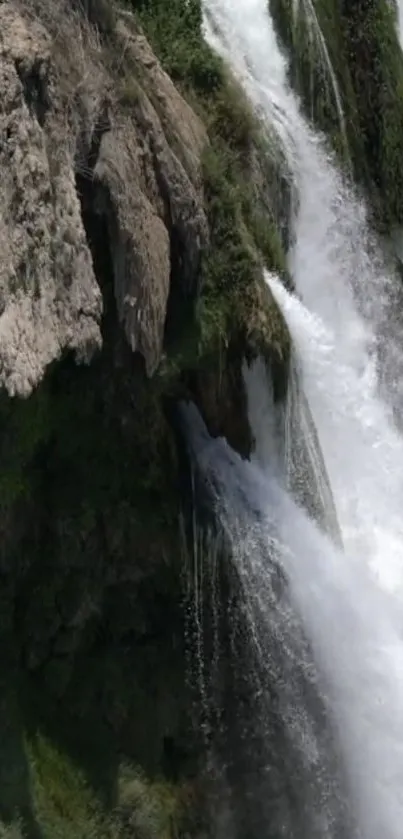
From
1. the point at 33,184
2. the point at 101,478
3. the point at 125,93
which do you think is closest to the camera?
the point at 33,184

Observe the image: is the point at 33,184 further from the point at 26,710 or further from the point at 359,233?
the point at 359,233

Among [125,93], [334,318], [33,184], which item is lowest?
[334,318]

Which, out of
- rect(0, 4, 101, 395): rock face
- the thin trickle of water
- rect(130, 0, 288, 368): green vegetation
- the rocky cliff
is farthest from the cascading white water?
rect(0, 4, 101, 395): rock face

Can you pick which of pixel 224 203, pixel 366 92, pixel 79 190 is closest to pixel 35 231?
pixel 79 190

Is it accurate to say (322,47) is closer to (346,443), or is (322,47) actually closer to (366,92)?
(366,92)

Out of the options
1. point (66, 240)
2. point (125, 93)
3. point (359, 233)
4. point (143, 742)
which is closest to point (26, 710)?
point (143, 742)
